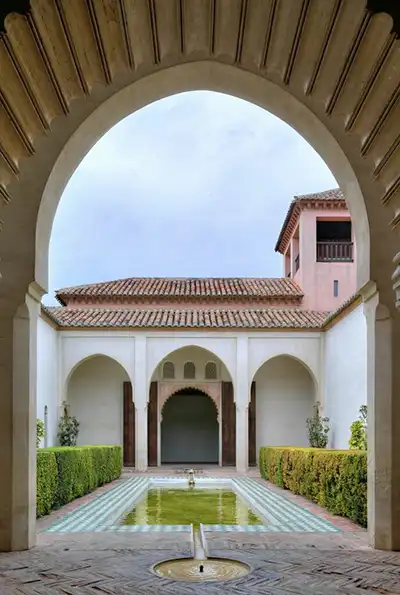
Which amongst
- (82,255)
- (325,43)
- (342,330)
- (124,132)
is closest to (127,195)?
(124,132)

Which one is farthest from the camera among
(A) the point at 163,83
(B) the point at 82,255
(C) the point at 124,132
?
(B) the point at 82,255

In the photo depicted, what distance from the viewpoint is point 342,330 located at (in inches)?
704

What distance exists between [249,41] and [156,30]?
569 millimetres

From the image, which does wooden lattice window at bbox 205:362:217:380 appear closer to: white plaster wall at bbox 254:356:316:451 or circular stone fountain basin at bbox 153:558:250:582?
white plaster wall at bbox 254:356:316:451

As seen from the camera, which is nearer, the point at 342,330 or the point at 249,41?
the point at 249,41

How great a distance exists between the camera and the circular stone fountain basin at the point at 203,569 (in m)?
5.06

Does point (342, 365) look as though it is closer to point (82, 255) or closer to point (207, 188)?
point (207, 188)

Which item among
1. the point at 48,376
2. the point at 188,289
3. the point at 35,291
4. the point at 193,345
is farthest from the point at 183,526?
the point at 188,289

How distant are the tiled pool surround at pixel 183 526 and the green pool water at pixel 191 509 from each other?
17 centimetres

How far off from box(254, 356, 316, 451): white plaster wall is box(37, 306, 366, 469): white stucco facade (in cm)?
3

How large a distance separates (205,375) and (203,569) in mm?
17033

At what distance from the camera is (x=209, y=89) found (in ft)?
21.6

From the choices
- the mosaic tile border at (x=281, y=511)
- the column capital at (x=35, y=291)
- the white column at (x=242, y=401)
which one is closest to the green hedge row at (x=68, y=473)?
the mosaic tile border at (x=281, y=511)

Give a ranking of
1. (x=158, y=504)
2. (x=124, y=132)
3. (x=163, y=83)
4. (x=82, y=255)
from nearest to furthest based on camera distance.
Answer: (x=163, y=83), (x=158, y=504), (x=124, y=132), (x=82, y=255)
